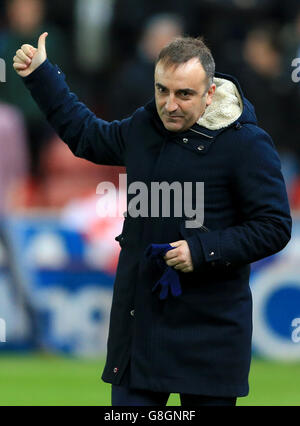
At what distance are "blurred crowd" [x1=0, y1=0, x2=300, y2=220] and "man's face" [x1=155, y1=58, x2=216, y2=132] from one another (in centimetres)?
485

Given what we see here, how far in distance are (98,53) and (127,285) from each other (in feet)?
23.1

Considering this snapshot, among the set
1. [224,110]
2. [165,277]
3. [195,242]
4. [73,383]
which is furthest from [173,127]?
[73,383]

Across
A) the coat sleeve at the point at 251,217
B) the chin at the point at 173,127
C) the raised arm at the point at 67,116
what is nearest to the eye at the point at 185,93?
the chin at the point at 173,127

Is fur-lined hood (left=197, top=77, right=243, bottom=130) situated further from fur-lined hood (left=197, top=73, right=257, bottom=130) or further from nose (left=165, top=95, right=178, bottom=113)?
nose (left=165, top=95, right=178, bottom=113)

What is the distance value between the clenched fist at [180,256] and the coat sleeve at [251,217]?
20mm

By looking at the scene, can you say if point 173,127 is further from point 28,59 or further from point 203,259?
point 28,59

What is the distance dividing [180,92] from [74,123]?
1.92 feet

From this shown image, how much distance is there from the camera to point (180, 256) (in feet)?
13.4

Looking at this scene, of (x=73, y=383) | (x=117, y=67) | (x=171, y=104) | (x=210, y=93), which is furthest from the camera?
(x=117, y=67)

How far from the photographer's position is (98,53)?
11086 millimetres

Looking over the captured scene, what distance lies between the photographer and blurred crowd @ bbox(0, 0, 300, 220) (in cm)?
944

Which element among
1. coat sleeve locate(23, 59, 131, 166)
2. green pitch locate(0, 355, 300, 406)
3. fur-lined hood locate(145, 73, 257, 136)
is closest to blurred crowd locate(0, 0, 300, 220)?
green pitch locate(0, 355, 300, 406)

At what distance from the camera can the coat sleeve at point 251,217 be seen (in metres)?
4.13

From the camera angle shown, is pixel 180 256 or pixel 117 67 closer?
pixel 180 256
